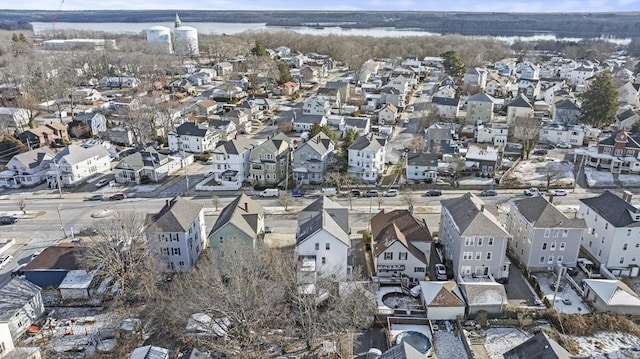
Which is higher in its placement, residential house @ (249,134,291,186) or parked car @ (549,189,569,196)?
residential house @ (249,134,291,186)

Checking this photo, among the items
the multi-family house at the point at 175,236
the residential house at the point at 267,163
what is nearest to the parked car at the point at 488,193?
the residential house at the point at 267,163

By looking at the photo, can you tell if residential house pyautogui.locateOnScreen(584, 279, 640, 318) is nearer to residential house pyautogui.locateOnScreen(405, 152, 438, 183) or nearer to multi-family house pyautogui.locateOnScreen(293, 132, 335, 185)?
residential house pyautogui.locateOnScreen(405, 152, 438, 183)

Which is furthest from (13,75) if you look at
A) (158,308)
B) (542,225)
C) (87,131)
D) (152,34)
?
(542,225)

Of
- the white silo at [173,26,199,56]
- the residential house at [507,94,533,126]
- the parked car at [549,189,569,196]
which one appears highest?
the white silo at [173,26,199,56]

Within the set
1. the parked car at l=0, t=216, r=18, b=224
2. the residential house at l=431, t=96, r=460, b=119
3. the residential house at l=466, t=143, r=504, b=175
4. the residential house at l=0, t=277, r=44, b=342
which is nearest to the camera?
the residential house at l=0, t=277, r=44, b=342

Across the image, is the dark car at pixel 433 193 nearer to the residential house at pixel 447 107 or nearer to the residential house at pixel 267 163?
the residential house at pixel 267 163

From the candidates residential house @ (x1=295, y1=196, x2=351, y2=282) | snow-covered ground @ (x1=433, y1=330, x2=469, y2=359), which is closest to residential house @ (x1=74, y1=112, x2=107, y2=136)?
residential house @ (x1=295, y1=196, x2=351, y2=282)
